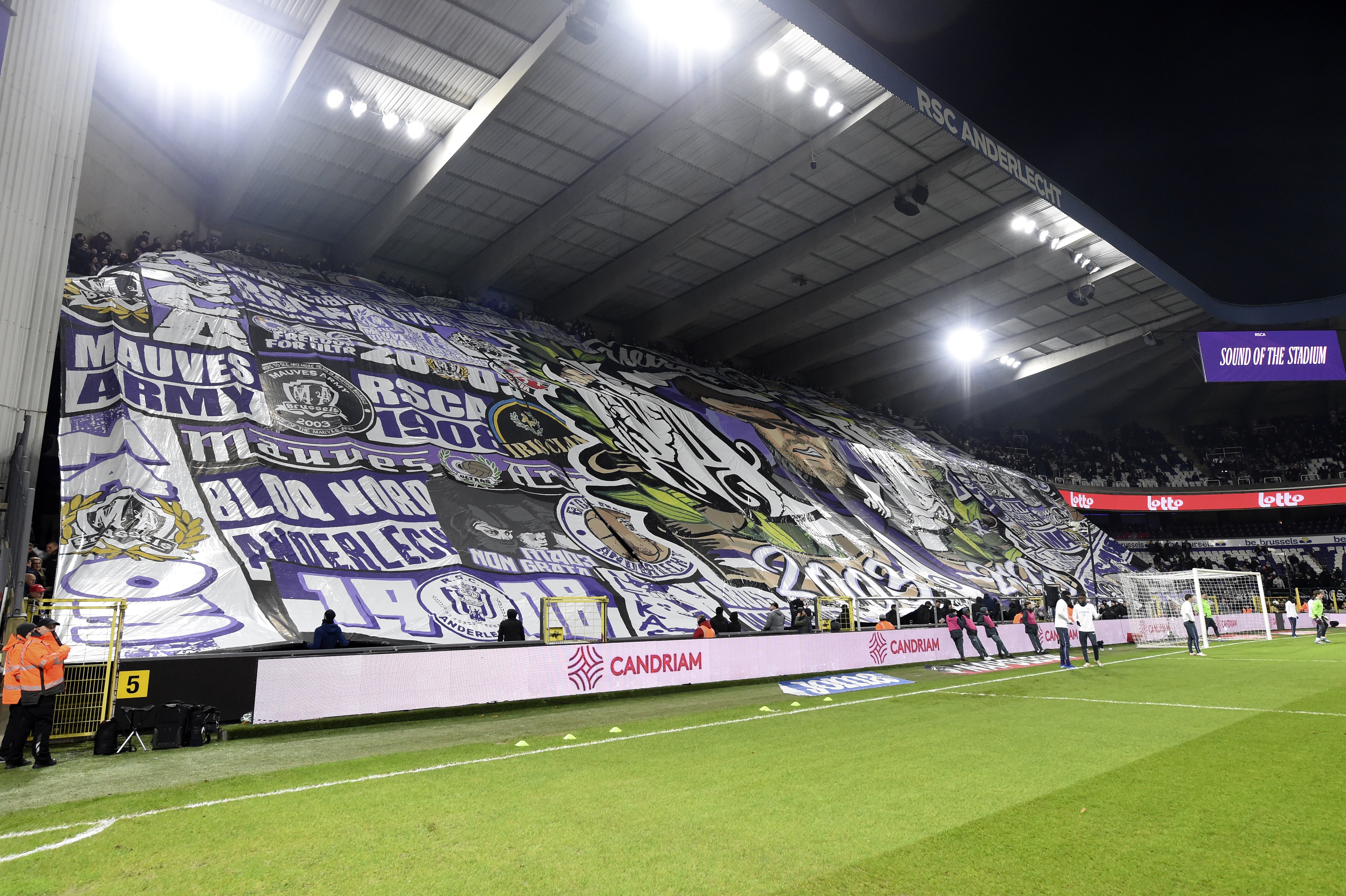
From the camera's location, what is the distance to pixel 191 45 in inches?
784

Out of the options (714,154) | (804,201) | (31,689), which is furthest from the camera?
(804,201)

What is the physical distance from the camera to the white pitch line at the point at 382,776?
515 centimetres

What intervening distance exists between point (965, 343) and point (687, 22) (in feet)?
80.2

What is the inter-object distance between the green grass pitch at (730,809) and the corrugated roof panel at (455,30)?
56.6 ft

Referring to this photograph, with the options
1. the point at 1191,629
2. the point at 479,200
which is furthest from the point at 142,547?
the point at 1191,629

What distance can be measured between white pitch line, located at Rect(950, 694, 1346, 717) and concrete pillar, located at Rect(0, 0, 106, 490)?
15.7 meters

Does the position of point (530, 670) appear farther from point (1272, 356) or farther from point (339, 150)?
point (1272, 356)

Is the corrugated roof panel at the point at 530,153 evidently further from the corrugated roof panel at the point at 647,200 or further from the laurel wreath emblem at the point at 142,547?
the laurel wreath emblem at the point at 142,547

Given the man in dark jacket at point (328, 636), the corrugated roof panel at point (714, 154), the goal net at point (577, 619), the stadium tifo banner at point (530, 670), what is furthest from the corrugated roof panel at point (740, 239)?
the man in dark jacket at point (328, 636)

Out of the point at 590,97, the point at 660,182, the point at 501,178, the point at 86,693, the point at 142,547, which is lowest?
the point at 86,693

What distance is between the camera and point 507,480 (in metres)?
19.2

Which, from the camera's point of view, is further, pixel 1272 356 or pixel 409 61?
pixel 1272 356

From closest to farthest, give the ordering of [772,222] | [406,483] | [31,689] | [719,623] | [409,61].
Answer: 1. [31,689]
2. [719,623]
3. [406,483]
4. [409,61]
5. [772,222]

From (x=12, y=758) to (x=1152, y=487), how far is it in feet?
180
